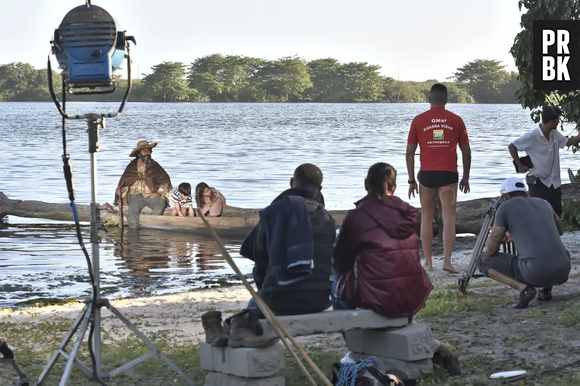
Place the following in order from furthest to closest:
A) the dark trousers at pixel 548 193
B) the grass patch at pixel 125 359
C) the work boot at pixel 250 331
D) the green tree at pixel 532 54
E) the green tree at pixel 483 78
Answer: the green tree at pixel 483 78 < the green tree at pixel 532 54 < the dark trousers at pixel 548 193 < the grass patch at pixel 125 359 < the work boot at pixel 250 331

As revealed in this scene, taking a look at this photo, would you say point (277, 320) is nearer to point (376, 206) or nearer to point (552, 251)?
point (376, 206)

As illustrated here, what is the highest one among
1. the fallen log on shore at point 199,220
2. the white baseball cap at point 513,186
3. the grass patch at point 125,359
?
the white baseball cap at point 513,186

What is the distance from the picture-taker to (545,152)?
33.5 ft

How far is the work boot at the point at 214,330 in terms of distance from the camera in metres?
5.76

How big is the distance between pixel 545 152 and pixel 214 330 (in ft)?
18.2

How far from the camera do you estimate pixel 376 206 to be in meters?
6.16

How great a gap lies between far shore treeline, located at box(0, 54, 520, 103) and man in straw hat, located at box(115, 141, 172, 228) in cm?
14238

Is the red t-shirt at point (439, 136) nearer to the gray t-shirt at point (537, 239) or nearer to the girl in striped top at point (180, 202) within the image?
the gray t-shirt at point (537, 239)

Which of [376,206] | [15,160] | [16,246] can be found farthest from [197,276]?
[15,160]

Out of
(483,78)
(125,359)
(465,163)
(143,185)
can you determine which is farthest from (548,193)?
(483,78)

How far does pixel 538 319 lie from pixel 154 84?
164110 millimetres

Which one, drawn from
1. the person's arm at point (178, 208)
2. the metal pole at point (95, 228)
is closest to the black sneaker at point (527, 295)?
the metal pole at point (95, 228)

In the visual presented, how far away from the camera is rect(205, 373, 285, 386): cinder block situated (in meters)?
5.65

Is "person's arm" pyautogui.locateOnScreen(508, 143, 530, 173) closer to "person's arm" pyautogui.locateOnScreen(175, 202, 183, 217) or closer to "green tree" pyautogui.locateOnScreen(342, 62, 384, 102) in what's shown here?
"person's arm" pyautogui.locateOnScreen(175, 202, 183, 217)
